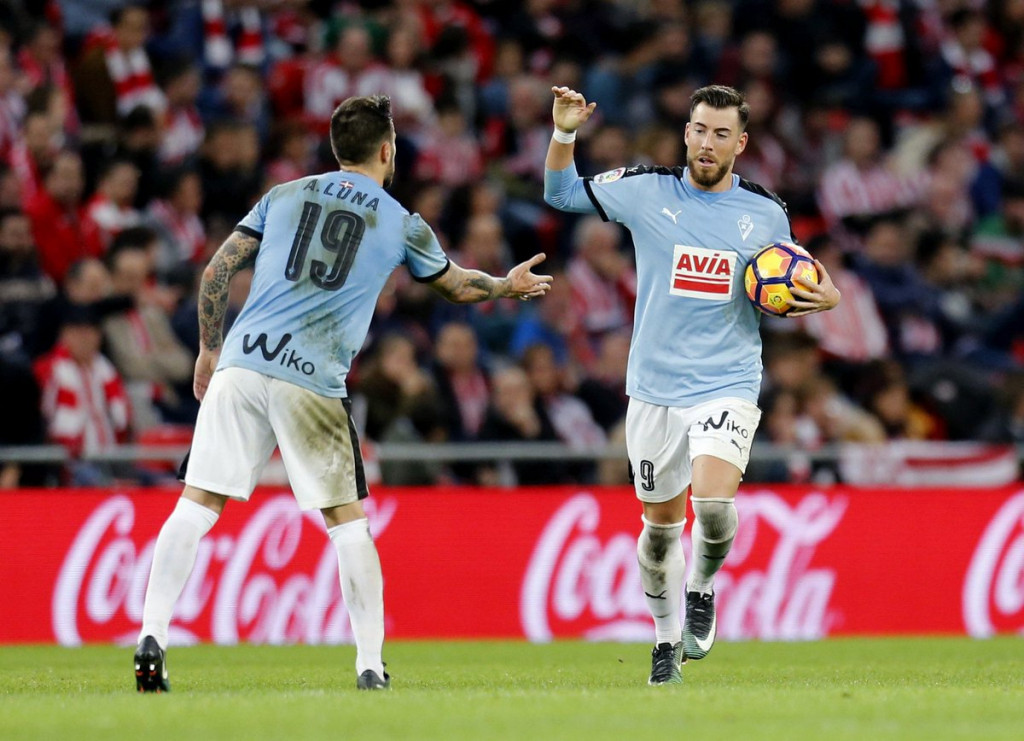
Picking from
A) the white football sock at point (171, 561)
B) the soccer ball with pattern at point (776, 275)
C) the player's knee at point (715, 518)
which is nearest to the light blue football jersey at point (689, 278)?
the soccer ball with pattern at point (776, 275)

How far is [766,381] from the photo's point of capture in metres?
15.4

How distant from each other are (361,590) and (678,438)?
71.5 inches

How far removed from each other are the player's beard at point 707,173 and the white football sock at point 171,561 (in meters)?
2.91

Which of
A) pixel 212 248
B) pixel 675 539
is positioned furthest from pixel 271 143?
pixel 675 539

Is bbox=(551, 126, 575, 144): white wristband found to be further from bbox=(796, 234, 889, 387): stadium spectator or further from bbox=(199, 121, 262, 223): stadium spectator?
bbox=(796, 234, 889, 387): stadium spectator

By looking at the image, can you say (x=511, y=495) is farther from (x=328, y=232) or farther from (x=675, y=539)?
(x=328, y=232)

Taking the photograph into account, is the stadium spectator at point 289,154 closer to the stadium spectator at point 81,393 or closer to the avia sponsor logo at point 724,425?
the stadium spectator at point 81,393

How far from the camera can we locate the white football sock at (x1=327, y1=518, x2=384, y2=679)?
770 cm

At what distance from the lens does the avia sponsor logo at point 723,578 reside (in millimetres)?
13289

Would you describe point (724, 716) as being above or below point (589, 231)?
below

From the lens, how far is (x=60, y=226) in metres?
14.2

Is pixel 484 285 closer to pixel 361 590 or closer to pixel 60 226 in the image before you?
pixel 361 590

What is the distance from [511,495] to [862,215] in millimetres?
6176

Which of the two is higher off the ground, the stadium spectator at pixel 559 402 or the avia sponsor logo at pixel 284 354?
the avia sponsor logo at pixel 284 354
